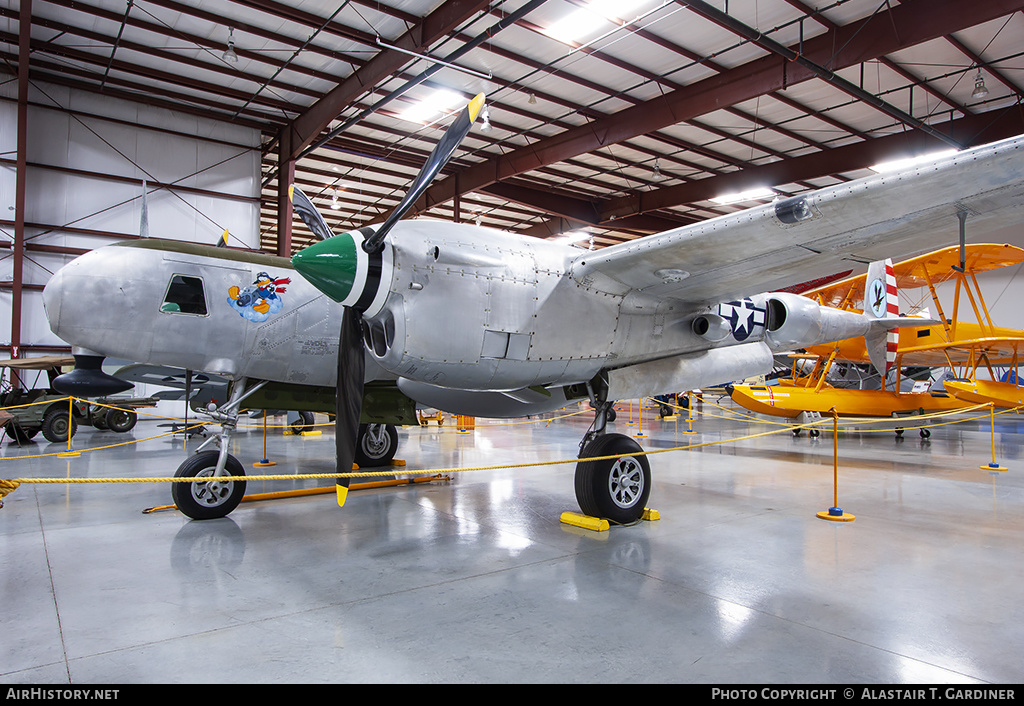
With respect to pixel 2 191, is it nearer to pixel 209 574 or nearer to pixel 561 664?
pixel 209 574

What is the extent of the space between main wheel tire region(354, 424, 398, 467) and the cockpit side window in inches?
156

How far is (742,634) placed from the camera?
3.42m

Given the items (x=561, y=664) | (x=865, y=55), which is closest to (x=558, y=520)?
(x=561, y=664)

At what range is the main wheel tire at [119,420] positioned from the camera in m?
15.8

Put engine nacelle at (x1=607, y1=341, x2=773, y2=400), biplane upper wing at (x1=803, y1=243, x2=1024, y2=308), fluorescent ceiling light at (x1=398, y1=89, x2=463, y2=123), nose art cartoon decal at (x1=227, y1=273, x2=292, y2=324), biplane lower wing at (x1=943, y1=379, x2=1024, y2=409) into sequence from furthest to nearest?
fluorescent ceiling light at (x1=398, y1=89, x2=463, y2=123) → biplane lower wing at (x1=943, y1=379, x2=1024, y2=409) → biplane upper wing at (x1=803, y1=243, x2=1024, y2=308) → nose art cartoon decal at (x1=227, y1=273, x2=292, y2=324) → engine nacelle at (x1=607, y1=341, x2=773, y2=400)

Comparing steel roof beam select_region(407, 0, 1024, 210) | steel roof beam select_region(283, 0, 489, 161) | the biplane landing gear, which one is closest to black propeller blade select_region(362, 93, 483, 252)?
the biplane landing gear

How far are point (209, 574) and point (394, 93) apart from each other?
13.4 m

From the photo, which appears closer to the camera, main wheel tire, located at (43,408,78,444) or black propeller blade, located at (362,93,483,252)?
black propeller blade, located at (362,93,483,252)

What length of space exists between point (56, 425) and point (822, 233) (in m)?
15.8

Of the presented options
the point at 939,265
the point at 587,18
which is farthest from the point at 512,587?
the point at 939,265

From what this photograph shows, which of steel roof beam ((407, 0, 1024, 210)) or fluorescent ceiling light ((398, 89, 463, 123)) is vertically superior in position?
fluorescent ceiling light ((398, 89, 463, 123))

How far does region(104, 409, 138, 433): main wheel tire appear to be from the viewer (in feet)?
51.7

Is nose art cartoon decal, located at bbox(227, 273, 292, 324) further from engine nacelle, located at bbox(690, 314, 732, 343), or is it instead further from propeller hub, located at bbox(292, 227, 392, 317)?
engine nacelle, located at bbox(690, 314, 732, 343)

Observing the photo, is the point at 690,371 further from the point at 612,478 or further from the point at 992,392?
the point at 992,392
